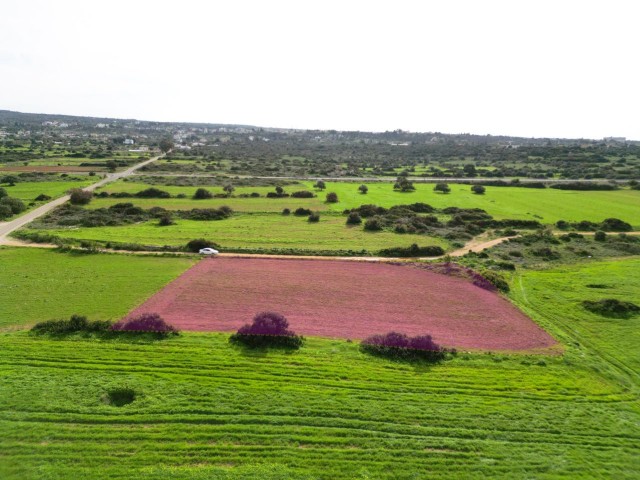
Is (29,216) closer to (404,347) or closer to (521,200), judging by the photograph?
(404,347)

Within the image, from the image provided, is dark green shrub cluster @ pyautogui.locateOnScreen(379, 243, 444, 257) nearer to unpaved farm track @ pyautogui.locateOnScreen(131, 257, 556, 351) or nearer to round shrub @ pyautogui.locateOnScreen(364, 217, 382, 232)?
unpaved farm track @ pyautogui.locateOnScreen(131, 257, 556, 351)

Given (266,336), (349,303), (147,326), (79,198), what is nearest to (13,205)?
(79,198)

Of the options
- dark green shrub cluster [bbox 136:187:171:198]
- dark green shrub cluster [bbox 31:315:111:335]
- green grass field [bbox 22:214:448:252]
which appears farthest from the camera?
dark green shrub cluster [bbox 136:187:171:198]

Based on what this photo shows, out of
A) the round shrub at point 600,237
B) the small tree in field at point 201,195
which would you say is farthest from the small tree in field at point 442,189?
the small tree in field at point 201,195

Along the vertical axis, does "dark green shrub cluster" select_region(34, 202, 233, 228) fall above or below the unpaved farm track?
above

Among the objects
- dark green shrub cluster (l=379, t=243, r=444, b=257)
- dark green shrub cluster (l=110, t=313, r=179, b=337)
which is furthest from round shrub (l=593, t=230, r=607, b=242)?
dark green shrub cluster (l=110, t=313, r=179, b=337)

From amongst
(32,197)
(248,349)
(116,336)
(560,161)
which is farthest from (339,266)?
(560,161)

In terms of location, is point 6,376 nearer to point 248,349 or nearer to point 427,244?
point 248,349
